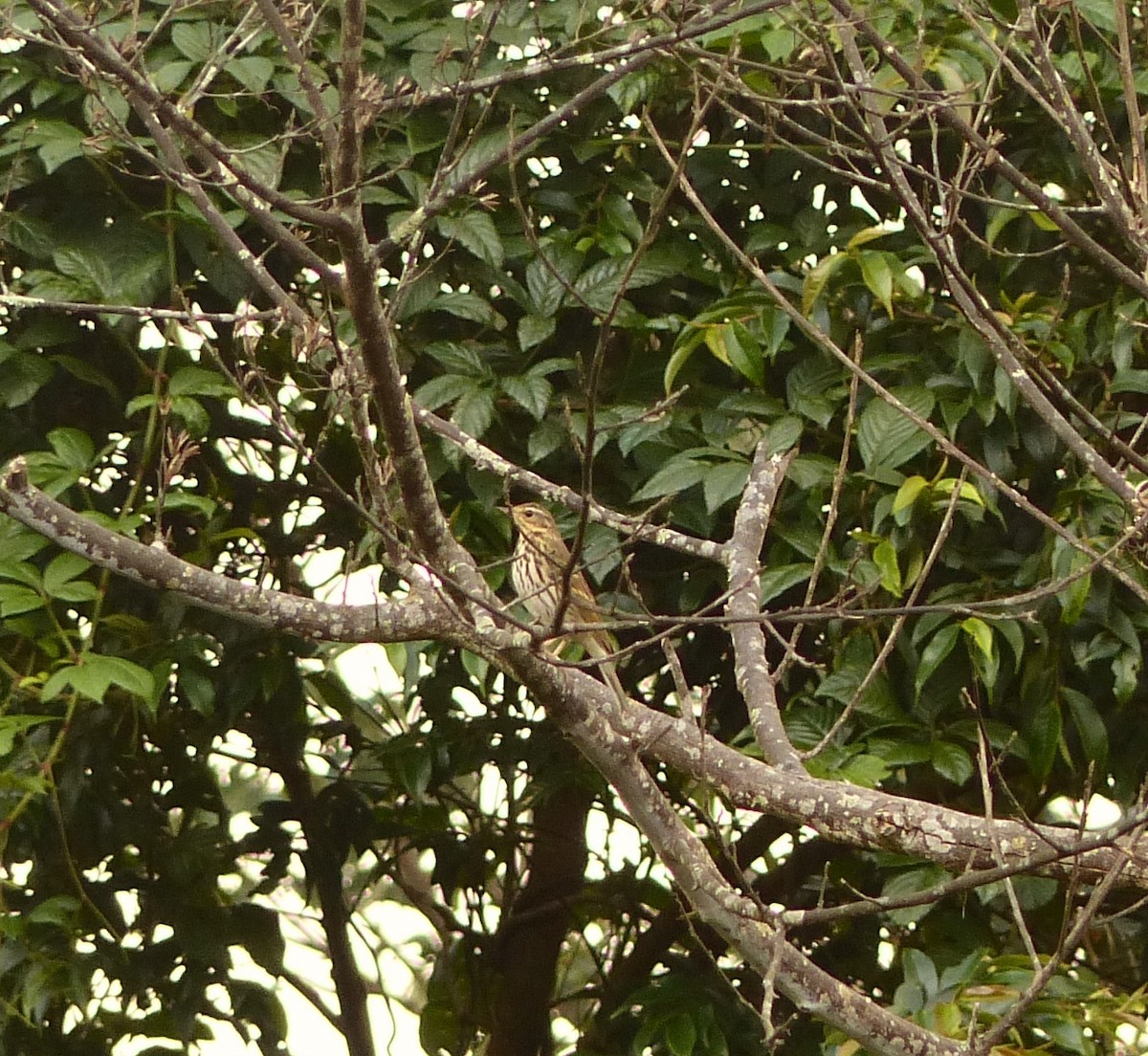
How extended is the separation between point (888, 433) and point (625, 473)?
555 mm

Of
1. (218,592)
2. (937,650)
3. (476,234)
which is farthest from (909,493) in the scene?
(218,592)

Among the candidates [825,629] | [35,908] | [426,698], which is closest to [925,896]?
[825,629]

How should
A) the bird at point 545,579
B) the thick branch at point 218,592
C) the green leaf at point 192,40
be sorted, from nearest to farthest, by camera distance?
the thick branch at point 218,592
the green leaf at point 192,40
the bird at point 545,579

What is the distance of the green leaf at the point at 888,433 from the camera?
317 centimetres

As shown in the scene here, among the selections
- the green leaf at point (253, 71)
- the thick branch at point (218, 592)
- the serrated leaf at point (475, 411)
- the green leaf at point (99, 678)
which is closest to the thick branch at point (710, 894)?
the thick branch at point (218, 592)

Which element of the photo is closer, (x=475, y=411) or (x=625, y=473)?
(x=475, y=411)

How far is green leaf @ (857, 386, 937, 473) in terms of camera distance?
10.4 ft

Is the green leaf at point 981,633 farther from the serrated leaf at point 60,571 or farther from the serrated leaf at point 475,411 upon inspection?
the serrated leaf at point 60,571

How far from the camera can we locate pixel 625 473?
11.3 ft

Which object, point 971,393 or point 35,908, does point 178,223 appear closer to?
point 35,908

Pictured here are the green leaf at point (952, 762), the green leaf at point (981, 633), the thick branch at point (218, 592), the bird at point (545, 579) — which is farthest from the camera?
the bird at point (545, 579)

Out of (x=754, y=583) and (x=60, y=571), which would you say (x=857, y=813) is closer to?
(x=754, y=583)

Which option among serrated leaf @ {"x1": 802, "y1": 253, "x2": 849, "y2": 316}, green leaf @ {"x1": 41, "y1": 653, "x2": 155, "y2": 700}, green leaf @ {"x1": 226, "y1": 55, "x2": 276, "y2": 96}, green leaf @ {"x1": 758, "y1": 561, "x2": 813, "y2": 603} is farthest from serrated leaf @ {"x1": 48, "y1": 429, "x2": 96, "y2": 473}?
serrated leaf @ {"x1": 802, "y1": 253, "x2": 849, "y2": 316}

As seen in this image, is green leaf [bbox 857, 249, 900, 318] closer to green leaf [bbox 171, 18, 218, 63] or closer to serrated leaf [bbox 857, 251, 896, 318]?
serrated leaf [bbox 857, 251, 896, 318]
